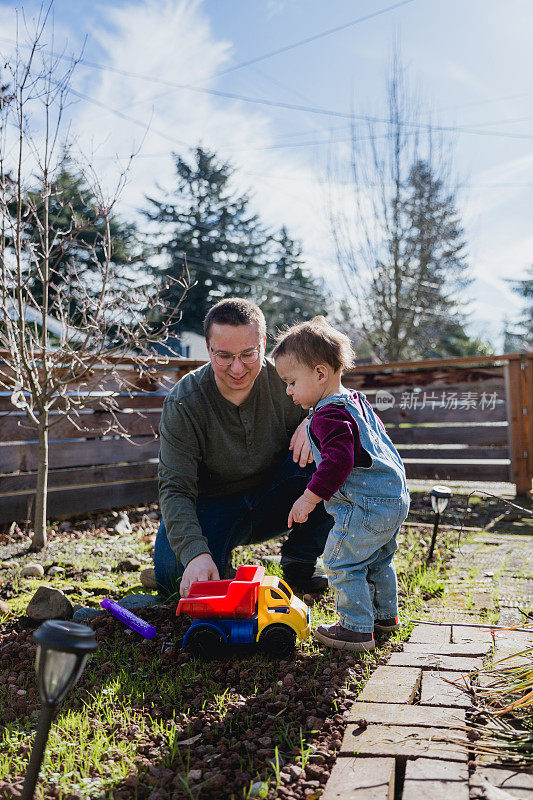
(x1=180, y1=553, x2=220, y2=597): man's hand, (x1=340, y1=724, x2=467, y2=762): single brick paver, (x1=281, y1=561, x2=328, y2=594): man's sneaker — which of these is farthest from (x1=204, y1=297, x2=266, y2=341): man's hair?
(x1=340, y1=724, x2=467, y2=762): single brick paver

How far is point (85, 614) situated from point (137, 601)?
0.26m

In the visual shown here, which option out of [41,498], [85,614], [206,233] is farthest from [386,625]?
[206,233]

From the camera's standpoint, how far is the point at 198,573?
7.61 ft

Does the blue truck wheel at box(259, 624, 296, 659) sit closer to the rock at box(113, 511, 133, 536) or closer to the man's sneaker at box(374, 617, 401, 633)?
the man's sneaker at box(374, 617, 401, 633)

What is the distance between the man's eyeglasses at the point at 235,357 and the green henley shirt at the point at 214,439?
0.92 ft

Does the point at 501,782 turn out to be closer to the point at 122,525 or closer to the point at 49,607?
the point at 49,607

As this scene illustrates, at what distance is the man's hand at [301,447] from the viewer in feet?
9.57

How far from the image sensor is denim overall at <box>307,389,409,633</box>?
2.29 metres

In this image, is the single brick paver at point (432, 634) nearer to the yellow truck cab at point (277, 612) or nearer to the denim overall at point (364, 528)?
the denim overall at point (364, 528)

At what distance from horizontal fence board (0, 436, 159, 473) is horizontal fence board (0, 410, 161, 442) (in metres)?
0.08

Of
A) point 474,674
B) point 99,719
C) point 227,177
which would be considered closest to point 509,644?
point 474,674

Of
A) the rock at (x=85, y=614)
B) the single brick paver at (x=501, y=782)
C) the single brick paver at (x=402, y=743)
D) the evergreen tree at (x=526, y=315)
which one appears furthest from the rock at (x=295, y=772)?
the evergreen tree at (x=526, y=315)

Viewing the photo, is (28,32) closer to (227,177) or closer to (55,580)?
(55,580)

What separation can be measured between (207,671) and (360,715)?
0.61m
